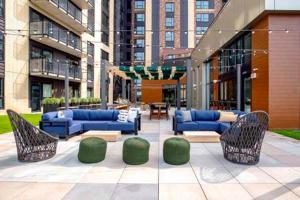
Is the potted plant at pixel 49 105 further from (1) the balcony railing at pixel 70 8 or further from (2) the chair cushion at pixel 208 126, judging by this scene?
(2) the chair cushion at pixel 208 126

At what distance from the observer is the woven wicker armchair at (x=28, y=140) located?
5.55m

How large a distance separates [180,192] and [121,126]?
5.66 metres

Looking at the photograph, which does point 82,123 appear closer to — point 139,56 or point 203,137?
point 203,137

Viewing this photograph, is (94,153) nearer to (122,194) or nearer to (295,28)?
(122,194)

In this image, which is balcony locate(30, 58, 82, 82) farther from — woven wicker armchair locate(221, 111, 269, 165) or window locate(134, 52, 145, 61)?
window locate(134, 52, 145, 61)

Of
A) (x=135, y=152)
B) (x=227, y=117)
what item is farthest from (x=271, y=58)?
(x=135, y=152)

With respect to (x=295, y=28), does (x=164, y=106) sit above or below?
below

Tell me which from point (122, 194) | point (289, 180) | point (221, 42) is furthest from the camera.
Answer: point (221, 42)

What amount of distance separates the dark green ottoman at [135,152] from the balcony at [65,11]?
17.3m

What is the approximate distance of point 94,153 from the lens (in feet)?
18.3

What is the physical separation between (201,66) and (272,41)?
1418cm

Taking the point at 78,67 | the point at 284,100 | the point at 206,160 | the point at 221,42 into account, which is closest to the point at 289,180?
the point at 206,160

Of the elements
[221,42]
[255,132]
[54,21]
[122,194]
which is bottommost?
[122,194]

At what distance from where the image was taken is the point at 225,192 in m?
3.97
